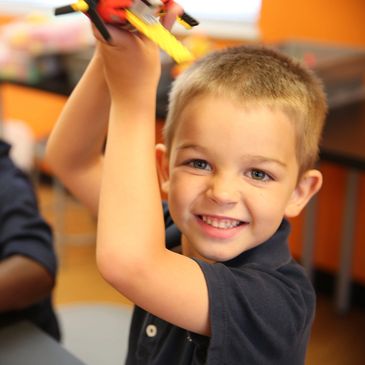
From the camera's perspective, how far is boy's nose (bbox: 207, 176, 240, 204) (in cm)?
62

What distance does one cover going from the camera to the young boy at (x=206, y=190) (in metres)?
0.55

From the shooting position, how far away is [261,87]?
0.66 m

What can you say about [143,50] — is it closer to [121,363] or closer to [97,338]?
[121,363]

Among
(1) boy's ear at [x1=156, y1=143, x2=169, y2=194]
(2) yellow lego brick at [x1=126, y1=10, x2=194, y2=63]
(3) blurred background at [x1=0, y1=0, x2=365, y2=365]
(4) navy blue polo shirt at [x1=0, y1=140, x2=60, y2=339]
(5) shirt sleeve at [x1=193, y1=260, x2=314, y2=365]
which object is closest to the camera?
(2) yellow lego brick at [x1=126, y1=10, x2=194, y2=63]

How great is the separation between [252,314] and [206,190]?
0.13 metres

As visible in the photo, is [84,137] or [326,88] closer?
[84,137]

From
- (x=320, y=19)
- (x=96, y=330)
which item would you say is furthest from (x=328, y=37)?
(x=96, y=330)

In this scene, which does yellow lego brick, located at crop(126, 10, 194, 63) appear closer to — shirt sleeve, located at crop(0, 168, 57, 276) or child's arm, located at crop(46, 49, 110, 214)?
child's arm, located at crop(46, 49, 110, 214)

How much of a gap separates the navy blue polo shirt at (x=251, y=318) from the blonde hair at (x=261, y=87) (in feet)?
0.37

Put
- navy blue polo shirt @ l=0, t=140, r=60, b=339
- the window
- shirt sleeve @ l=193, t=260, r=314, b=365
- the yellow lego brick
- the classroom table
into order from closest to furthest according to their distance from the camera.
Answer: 1. the yellow lego brick
2. shirt sleeve @ l=193, t=260, r=314, b=365
3. navy blue polo shirt @ l=0, t=140, r=60, b=339
4. the classroom table
5. the window

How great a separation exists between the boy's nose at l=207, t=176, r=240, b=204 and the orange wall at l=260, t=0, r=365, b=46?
1.43m

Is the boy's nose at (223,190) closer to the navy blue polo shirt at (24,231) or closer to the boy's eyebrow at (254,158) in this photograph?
the boy's eyebrow at (254,158)

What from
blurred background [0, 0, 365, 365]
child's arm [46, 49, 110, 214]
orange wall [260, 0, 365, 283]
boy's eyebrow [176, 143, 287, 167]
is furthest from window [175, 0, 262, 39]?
boy's eyebrow [176, 143, 287, 167]

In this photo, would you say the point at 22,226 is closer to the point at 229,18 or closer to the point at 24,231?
the point at 24,231
